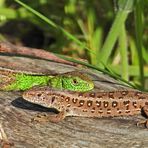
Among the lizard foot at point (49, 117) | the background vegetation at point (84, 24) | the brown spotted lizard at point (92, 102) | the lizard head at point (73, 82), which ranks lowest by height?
the lizard foot at point (49, 117)

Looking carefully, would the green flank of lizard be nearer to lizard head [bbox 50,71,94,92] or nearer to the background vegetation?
lizard head [bbox 50,71,94,92]

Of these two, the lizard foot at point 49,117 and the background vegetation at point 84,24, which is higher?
the background vegetation at point 84,24

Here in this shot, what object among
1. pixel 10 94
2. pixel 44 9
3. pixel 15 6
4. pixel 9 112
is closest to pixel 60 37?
pixel 44 9

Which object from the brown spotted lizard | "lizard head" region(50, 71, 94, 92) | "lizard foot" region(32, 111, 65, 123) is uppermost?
"lizard head" region(50, 71, 94, 92)

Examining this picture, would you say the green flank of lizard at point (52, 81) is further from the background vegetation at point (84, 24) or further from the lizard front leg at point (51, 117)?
the background vegetation at point (84, 24)

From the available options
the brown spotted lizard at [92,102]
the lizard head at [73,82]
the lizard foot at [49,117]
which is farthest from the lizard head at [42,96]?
the lizard head at [73,82]

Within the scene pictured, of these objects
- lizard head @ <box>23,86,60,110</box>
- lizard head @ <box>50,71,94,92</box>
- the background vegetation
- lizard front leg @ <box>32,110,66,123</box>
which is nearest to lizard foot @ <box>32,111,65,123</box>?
lizard front leg @ <box>32,110,66,123</box>
